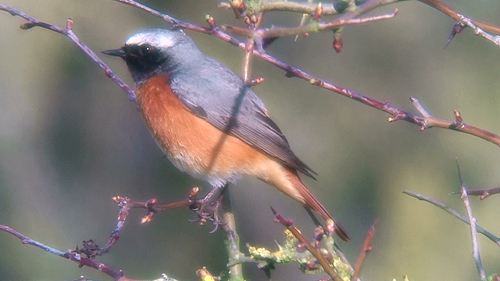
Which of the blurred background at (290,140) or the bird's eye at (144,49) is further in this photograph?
the blurred background at (290,140)

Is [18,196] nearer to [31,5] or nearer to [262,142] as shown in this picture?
[31,5]

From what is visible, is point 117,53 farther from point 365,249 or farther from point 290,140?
point 290,140

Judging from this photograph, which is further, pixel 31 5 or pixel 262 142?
pixel 31 5

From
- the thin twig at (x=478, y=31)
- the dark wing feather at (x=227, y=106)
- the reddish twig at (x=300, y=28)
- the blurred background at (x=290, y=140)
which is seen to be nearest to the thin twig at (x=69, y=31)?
the dark wing feather at (x=227, y=106)

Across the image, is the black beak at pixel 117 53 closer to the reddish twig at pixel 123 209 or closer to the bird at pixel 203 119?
the bird at pixel 203 119

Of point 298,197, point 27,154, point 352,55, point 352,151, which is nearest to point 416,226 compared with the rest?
point 352,151

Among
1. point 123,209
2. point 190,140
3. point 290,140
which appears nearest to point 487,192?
point 123,209

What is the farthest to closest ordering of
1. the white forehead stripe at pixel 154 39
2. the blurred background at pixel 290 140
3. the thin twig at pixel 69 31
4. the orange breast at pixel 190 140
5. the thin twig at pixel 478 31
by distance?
the blurred background at pixel 290 140 < the white forehead stripe at pixel 154 39 < the orange breast at pixel 190 140 < the thin twig at pixel 69 31 < the thin twig at pixel 478 31
